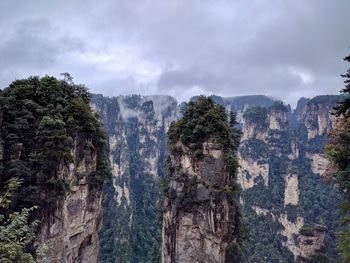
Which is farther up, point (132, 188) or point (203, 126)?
point (203, 126)

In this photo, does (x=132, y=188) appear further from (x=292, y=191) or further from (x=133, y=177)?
(x=292, y=191)

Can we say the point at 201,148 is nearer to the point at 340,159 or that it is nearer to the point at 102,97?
the point at 340,159

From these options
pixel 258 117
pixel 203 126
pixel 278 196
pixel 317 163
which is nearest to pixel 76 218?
pixel 203 126

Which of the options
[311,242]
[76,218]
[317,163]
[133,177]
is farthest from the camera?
[133,177]

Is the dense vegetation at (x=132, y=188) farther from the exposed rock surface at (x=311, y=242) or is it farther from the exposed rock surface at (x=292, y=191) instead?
the exposed rock surface at (x=292, y=191)

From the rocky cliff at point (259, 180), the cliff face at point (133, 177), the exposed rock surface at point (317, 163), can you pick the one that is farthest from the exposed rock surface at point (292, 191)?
the cliff face at point (133, 177)
